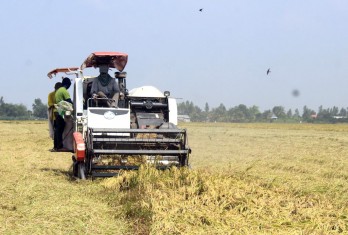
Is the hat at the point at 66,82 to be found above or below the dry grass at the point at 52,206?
above

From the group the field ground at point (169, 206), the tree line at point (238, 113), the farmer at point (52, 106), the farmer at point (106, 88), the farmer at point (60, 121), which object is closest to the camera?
the field ground at point (169, 206)

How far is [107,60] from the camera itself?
36.8ft

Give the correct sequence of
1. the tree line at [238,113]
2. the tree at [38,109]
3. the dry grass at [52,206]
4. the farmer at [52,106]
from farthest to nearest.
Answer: the tree line at [238,113], the tree at [38,109], the farmer at [52,106], the dry grass at [52,206]

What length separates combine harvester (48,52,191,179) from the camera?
9055 mm

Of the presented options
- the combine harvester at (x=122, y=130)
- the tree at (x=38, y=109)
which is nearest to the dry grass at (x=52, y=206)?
the combine harvester at (x=122, y=130)

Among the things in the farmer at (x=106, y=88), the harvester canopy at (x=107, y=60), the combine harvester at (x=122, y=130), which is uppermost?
the harvester canopy at (x=107, y=60)

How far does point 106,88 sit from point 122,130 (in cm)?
203

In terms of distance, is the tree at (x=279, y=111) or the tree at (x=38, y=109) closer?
the tree at (x=38, y=109)

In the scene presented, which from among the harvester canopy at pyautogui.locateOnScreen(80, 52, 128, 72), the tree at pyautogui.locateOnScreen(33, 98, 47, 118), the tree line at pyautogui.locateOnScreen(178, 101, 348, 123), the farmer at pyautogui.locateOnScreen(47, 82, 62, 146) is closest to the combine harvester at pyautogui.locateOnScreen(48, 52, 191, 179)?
the harvester canopy at pyautogui.locateOnScreen(80, 52, 128, 72)

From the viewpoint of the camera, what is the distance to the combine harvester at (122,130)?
29.7 ft

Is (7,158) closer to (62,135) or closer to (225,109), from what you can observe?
(62,135)

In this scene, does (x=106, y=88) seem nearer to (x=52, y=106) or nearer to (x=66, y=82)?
(x=66, y=82)

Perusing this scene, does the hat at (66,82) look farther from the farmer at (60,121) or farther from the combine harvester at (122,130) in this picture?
the combine harvester at (122,130)

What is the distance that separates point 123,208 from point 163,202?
1.82ft
